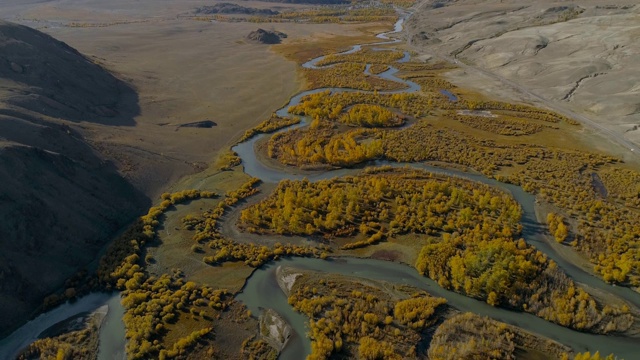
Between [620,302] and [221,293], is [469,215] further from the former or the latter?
[221,293]

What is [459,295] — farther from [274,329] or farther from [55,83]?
[55,83]

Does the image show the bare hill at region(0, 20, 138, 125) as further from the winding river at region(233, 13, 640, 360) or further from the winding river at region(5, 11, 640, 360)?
the winding river at region(233, 13, 640, 360)

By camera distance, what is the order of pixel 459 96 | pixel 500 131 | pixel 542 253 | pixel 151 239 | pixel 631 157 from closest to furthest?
pixel 542 253
pixel 151 239
pixel 631 157
pixel 500 131
pixel 459 96

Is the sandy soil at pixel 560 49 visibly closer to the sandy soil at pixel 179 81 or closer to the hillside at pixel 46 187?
the sandy soil at pixel 179 81

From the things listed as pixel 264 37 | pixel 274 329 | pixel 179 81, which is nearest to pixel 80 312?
pixel 274 329

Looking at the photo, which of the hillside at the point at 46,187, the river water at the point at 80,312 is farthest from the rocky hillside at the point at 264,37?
→ the river water at the point at 80,312

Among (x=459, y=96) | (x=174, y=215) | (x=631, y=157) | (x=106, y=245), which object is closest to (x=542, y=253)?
(x=631, y=157)
